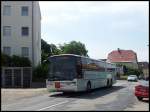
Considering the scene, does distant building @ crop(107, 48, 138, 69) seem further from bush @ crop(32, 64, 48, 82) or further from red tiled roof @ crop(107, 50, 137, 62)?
bush @ crop(32, 64, 48, 82)

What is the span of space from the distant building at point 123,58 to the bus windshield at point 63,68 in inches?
4268

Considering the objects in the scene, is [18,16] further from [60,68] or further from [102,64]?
[60,68]

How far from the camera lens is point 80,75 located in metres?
29.8

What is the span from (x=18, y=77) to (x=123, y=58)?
95226 mm

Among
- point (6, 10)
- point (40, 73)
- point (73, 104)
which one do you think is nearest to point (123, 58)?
point (6, 10)

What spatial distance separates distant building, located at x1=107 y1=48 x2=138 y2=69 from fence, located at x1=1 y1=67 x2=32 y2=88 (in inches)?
3628

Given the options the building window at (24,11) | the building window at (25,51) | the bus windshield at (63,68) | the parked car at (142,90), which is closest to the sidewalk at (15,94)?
the bus windshield at (63,68)

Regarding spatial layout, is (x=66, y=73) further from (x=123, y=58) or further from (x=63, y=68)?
(x=123, y=58)

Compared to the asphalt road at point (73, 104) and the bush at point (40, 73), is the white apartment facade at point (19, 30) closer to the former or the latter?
the bush at point (40, 73)

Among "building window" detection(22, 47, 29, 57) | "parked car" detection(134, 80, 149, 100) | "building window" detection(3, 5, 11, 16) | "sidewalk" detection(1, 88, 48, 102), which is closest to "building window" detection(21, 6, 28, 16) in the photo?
"building window" detection(3, 5, 11, 16)

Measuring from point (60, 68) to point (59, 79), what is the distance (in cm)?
75

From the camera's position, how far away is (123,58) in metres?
140

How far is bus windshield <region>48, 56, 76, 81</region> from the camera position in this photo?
29.4 metres

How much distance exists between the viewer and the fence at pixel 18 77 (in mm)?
46594
